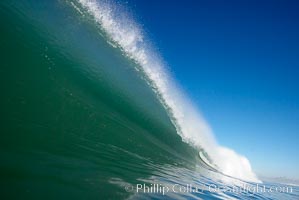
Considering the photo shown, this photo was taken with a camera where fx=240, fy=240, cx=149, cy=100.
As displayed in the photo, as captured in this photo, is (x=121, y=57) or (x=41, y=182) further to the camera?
(x=121, y=57)

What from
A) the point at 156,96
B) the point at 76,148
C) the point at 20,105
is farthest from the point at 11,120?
the point at 156,96

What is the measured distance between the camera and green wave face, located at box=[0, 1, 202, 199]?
3.55 meters

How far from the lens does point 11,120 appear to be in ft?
13.4

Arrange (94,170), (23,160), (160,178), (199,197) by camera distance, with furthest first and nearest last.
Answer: (160,178)
(199,197)
(94,170)
(23,160)

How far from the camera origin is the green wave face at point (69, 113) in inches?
140

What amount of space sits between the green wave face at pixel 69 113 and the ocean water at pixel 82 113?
0.02m

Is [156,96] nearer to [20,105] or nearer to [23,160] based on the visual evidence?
[20,105]

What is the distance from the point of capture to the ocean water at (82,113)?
365 cm

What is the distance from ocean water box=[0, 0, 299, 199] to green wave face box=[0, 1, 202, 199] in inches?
0.9

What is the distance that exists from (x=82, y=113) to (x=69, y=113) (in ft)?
1.56

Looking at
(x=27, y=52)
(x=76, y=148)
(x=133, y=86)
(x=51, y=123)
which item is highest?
(x=133, y=86)

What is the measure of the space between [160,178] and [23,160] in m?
3.18

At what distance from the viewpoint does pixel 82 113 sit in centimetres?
604

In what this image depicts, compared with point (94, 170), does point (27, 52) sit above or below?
above
